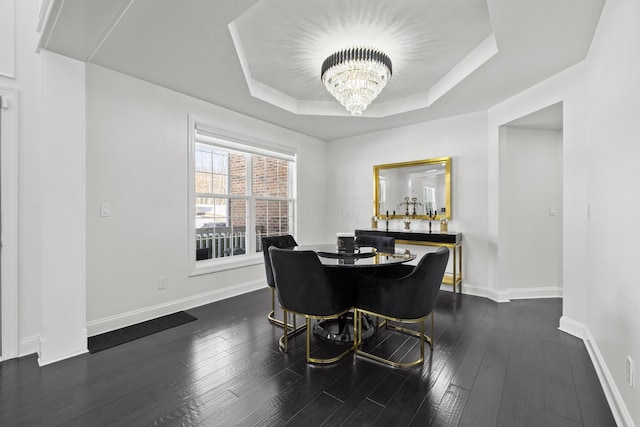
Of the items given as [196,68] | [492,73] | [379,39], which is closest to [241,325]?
[196,68]

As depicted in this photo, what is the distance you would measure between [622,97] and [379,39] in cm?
173

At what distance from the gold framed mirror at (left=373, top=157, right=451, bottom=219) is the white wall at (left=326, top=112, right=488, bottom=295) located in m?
0.11

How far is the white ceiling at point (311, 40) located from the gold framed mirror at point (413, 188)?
40.4 inches

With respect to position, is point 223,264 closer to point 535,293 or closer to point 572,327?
point 572,327

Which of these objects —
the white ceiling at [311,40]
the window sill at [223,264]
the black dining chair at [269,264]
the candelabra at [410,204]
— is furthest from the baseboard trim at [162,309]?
the candelabra at [410,204]

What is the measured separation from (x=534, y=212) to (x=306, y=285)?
11.2 feet

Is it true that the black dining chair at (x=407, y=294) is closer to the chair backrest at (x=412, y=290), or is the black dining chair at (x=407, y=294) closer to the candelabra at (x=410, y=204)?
the chair backrest at (x=412, y=290)

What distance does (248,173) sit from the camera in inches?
164

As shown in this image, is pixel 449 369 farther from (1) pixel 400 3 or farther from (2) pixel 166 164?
(2) pixel 166 164

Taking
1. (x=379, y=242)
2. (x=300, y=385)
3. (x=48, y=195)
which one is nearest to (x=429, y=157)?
(x=379, y=242)

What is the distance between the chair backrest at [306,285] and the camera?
2.01m

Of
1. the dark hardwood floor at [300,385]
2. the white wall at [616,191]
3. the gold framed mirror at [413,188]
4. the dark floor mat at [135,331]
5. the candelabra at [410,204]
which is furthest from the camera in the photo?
the candelabra at [410,204]

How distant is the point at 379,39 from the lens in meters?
2.47

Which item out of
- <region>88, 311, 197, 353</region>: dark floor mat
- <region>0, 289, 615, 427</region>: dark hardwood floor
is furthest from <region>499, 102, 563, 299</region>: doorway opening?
<region>88, 311, 197, 353</region>: dark floor mat
